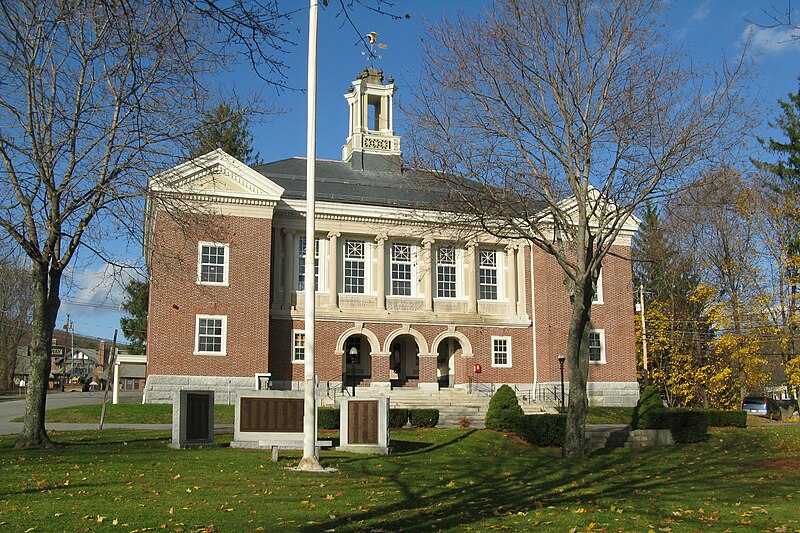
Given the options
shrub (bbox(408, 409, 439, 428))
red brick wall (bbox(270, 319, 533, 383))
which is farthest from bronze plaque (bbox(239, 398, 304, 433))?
red brick wall (bbox(270, 319, 533, 383))

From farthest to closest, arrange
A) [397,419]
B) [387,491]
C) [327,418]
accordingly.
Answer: [397,419]
[327,418]
[387,491]

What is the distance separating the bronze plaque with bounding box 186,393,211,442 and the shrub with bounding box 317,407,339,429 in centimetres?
663

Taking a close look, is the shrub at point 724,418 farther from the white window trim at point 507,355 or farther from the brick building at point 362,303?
the white window trim at point 507,355

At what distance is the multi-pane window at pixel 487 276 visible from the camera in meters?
41.4

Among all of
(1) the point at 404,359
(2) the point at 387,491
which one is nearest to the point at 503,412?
(2) the point at 387,491

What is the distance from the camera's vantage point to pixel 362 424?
19.7m

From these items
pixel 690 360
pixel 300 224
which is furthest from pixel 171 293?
pixel 690 360

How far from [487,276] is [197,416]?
24316 mm

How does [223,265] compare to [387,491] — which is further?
[223,265]

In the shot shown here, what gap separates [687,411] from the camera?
26.0 meters

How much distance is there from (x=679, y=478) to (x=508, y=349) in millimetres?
23538

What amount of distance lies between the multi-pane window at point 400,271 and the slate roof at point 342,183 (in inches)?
99.4

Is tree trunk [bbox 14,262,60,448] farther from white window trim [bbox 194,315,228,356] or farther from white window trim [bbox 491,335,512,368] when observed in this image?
white window trim [bbox 491,335,512,368]

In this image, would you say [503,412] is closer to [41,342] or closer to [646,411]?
[646,411]
